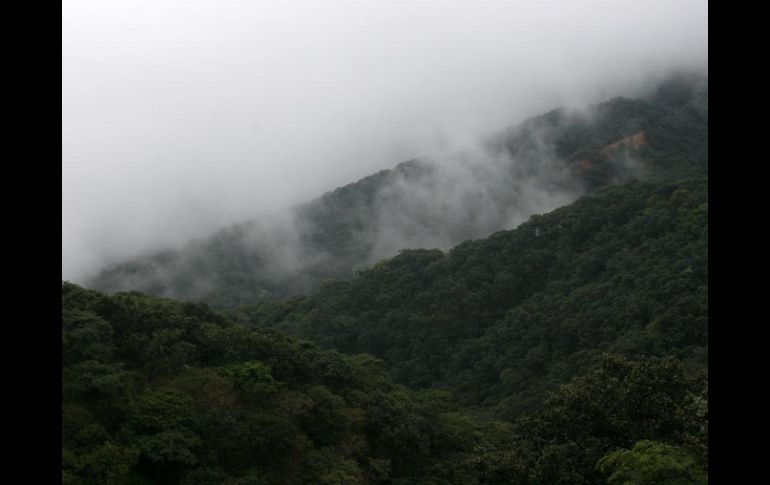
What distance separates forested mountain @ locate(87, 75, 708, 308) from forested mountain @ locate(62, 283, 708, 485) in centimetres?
4849

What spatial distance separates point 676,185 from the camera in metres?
51.4

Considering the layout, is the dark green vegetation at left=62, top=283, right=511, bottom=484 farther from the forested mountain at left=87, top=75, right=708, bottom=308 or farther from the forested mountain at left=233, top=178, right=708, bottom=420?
the forested mountain at left=87, top=75, right=708, bottom=308

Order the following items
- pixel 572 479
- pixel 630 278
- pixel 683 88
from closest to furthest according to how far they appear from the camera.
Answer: pixel 572 479 → pixel 630 278 → pixel 683 88

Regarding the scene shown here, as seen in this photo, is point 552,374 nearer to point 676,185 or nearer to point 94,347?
point 676,185

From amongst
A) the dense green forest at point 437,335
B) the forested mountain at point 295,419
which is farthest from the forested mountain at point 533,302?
the forested mountain at point 295,419

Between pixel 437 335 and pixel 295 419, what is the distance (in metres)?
26.1

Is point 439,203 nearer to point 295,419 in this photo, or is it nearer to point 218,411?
point 295,419

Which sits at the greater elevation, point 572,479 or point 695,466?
point 695,466

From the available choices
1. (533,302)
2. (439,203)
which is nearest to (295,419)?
(533,302)

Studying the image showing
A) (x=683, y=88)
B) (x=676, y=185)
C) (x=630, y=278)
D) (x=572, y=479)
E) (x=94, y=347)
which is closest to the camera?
(x=572, y=479)

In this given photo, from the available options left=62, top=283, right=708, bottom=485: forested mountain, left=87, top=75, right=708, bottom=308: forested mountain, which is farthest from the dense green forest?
left=87, top=75, right=708, bottom=308: forested mountain

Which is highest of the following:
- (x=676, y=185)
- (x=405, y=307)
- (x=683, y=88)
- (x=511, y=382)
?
(x=683, y=88)
